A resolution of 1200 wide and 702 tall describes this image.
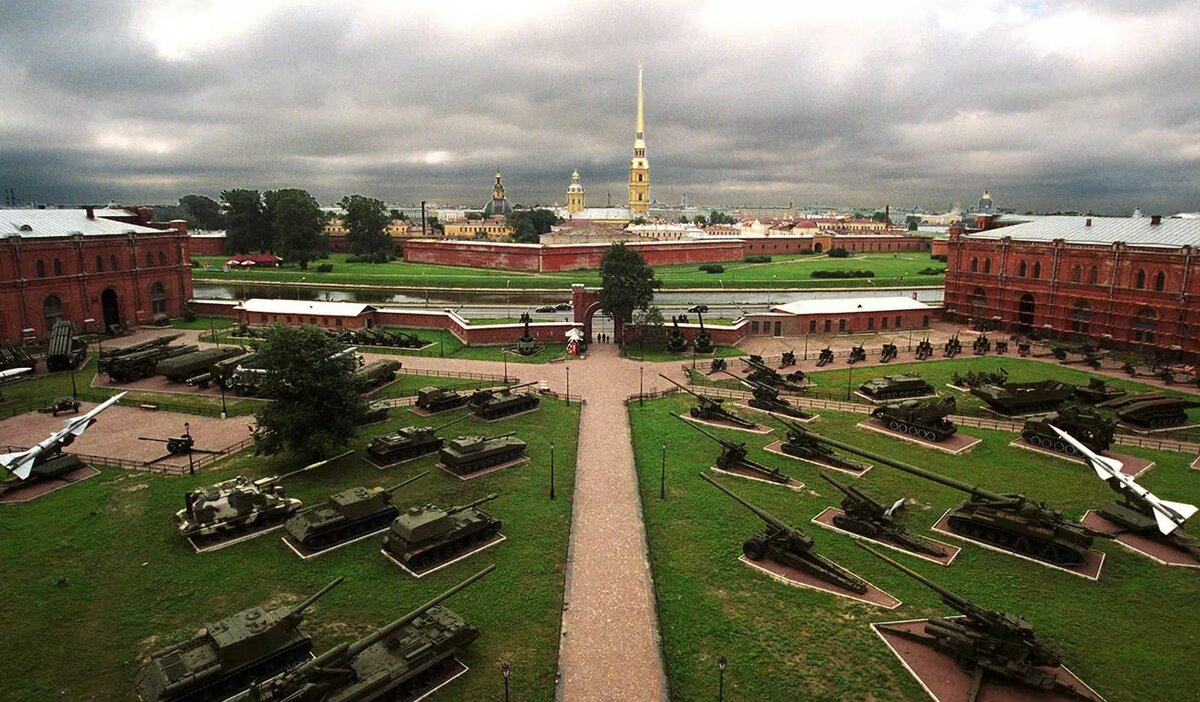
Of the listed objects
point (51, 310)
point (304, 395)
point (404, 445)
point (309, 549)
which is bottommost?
point (309, 549)

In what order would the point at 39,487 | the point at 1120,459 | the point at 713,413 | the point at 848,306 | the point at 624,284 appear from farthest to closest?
the point at 848,306
the point at 624,284
the point at 713,413
the point at 1120,459
the point at 39,487

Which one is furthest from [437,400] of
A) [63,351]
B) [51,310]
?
[51,310]

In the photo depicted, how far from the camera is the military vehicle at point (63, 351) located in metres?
38.2

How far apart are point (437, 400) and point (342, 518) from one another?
473 inches

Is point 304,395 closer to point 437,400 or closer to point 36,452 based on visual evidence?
point 437,400

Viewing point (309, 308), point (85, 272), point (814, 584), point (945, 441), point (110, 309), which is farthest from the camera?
point (309, 308)

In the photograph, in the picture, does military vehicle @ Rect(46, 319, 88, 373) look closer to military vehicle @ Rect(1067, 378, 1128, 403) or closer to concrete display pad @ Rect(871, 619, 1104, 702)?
concrete display pad @ Rect(871, 619, 1104, 702)

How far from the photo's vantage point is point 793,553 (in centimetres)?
1733

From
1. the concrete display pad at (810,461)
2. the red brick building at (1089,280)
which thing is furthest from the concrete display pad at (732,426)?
the red brick building at (1089,280)

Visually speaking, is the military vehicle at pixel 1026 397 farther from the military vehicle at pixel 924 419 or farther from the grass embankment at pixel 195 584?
the grass embankment at pixel 195 584

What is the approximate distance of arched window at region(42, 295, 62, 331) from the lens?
45750 mm

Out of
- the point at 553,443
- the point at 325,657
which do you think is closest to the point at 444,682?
the point at 325,657

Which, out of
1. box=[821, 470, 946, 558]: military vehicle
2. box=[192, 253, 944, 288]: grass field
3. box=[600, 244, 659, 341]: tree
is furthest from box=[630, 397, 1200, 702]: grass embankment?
box=[192, 253, 944, 288]: grass field

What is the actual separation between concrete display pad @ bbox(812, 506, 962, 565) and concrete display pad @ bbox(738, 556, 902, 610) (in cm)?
246
